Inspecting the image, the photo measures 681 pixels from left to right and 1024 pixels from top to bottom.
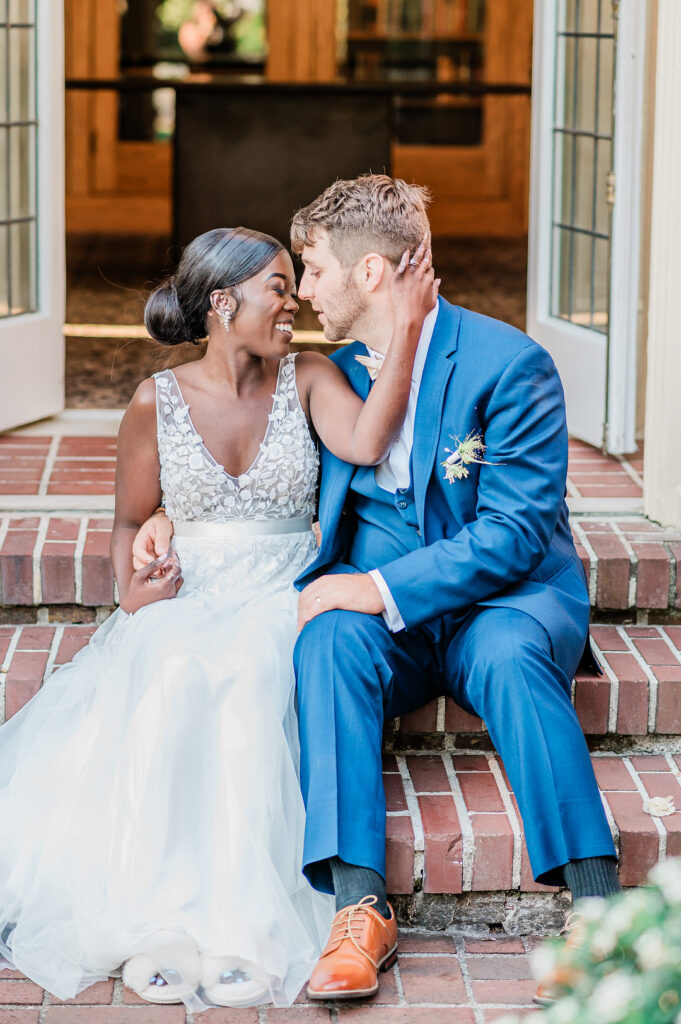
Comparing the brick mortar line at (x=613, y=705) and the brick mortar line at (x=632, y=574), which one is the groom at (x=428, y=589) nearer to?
the brick mortar line at (x=613, y=705)

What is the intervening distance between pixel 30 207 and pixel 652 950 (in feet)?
12.8

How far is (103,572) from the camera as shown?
351cm

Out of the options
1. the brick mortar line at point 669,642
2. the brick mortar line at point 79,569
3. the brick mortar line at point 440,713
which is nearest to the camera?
the brick mortar line at point 440,713

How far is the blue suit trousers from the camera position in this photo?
2539mm

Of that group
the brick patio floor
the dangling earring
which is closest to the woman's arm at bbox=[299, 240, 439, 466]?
the dangling earring

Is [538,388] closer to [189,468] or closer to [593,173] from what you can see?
[189,468]

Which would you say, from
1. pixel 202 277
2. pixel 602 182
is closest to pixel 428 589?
pixel 202 277

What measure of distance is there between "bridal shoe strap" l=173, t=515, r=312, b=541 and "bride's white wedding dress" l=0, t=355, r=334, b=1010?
19 centimetres

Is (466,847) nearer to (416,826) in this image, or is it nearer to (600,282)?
(416,826)

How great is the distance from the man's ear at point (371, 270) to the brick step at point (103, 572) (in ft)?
3.57

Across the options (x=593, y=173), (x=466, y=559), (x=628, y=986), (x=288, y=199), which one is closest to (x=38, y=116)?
(x=593, y=173)

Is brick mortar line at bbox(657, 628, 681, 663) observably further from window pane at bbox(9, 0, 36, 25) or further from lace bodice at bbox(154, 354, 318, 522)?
window pane at bbox(9, 0, 36, 25)

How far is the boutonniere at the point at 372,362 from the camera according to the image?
9.82ft

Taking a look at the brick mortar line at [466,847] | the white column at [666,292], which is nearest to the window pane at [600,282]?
the white column at [666,292]
